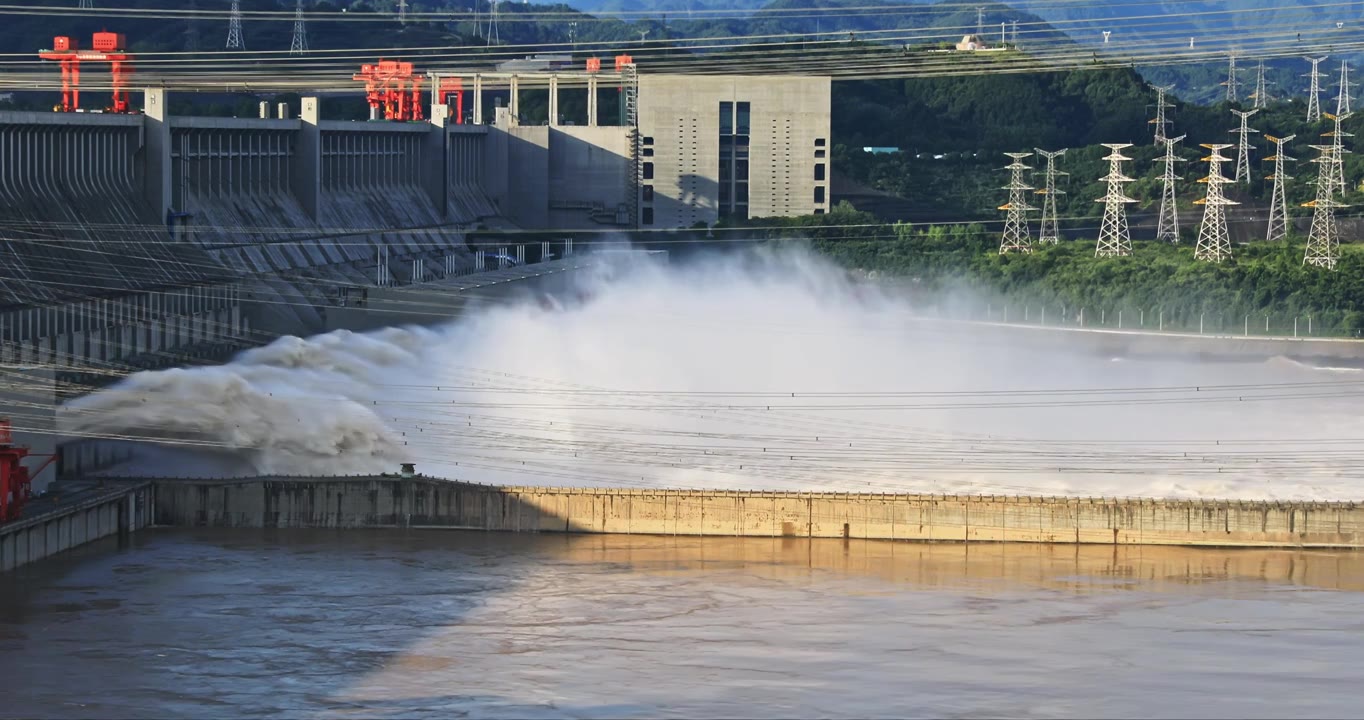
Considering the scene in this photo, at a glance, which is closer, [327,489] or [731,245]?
[327,489]

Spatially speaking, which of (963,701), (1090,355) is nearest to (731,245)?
(1090,355)

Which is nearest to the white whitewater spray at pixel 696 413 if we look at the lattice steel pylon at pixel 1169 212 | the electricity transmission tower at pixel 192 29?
the lattice steel pylon at pixel 1169 212

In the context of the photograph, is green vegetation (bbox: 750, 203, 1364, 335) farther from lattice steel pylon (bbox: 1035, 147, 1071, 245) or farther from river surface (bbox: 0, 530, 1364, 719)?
river surface (bbox: 0, 530, 1364, 719)

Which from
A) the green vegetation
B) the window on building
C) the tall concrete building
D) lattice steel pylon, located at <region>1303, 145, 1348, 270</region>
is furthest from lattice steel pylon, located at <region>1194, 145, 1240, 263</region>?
the window on building

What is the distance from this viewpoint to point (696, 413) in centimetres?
4122

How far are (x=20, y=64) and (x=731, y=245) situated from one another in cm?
3963

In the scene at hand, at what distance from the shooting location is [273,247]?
45.3m

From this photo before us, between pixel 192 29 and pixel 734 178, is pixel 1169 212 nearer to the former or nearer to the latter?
pixel 734 178

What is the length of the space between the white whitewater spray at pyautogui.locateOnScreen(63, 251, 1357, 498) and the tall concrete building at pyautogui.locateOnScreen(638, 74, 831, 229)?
10378 millimetres

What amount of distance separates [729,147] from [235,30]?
43.4 m

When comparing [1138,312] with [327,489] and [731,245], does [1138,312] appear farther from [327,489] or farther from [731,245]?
[327,489]

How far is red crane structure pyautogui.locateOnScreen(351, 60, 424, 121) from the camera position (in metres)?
62.2

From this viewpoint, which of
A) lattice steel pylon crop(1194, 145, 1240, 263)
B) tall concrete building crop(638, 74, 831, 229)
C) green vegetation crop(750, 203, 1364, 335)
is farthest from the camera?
lattice steel pylon crop(1194, 145, 1240, 263)

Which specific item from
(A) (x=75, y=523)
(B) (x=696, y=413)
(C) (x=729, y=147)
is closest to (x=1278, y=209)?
A: (C) (x=729, y=147)
